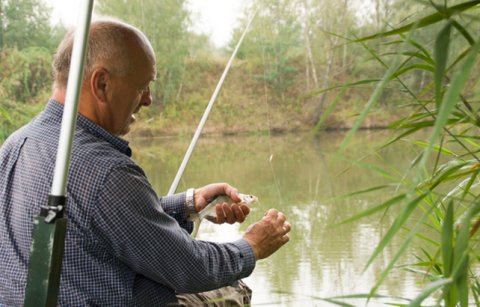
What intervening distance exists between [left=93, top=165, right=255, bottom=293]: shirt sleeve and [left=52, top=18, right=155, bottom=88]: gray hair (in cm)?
20

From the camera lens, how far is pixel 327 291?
193 inches

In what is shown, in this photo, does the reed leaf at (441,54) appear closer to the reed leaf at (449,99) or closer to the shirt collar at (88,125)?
the reed leaf at (449,99)

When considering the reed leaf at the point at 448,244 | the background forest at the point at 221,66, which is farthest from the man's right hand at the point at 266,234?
the background forest at the point at 221,66

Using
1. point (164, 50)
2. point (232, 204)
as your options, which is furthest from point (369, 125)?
point (232, 204)

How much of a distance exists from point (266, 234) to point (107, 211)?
0.35m

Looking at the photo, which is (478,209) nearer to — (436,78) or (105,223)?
(436,78)

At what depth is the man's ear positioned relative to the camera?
1419 millimetres

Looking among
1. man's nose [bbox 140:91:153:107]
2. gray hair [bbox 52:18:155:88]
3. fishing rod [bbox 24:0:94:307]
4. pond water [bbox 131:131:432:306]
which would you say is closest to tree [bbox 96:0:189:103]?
pond water [bbox 131:131:432:306]

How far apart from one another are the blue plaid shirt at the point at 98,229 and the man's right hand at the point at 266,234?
106mm

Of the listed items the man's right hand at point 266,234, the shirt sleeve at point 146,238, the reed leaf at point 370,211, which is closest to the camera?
the reed leaf at point 370,211

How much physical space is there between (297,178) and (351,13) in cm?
1313

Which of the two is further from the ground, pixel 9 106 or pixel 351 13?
pixel 351 13

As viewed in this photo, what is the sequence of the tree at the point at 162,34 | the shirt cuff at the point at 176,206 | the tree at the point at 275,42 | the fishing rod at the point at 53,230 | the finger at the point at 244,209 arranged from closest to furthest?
the fishing rod at the point at 53,230, the finger at the point at 244,209, the shirt cuff at the point at 176,206, the tree at the point at 162,34, the tree at the point at 275,42

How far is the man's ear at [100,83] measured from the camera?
142cm
